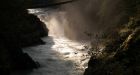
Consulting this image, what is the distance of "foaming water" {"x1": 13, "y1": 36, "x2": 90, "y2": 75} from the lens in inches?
828

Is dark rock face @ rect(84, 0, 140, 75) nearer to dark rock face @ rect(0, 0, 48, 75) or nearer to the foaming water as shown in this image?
the foaming water

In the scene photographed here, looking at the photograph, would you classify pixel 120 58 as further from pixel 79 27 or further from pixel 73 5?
pixel 73 5

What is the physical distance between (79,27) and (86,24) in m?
0.84

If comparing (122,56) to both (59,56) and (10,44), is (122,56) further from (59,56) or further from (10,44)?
(59,56)

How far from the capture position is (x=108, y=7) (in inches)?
1205

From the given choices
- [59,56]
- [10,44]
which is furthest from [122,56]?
[59,56]

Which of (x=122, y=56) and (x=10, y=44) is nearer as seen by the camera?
(x=122, y=56)

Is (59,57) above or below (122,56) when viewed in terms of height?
below

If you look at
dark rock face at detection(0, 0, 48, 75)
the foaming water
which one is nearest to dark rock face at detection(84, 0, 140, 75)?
the foaming water

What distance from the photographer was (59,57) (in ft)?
80.3

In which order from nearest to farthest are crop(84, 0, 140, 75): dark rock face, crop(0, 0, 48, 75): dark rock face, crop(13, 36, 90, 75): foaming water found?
crop(84, 0, 140, 75): dark rock face → crop(0, 0, 48, 75): dark rock face → crop(13, 36, 90, 75): foaming water

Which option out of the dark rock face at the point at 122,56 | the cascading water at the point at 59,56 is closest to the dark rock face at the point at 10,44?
the cascading water at the point at 59,56

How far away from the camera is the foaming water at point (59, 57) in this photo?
21.0 metres

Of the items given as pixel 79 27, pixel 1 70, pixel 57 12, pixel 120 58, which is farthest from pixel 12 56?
pixel 57 12
